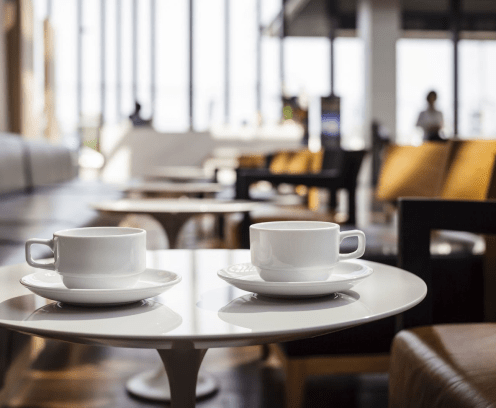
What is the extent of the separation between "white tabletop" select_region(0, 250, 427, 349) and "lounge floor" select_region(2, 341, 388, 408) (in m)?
1.17

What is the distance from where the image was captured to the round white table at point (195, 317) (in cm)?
66

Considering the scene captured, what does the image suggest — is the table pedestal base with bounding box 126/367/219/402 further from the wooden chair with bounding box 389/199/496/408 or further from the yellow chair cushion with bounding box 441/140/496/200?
the yellow chair cushion with bounding box 441/140/496/200

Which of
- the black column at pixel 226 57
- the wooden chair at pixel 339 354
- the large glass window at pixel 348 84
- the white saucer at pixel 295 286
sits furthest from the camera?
the black column at pixel 226 57

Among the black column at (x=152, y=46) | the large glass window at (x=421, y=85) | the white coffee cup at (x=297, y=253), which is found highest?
the black column at (x=152, y=46)

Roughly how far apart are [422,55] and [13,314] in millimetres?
13850

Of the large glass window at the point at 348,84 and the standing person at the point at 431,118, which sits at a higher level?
the large glass window at the point at 348,84

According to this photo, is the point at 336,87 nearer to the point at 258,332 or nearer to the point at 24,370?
the point at 24,370

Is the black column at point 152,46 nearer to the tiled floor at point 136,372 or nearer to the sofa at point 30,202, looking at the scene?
the sofa at point 30,202

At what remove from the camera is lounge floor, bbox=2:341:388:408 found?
1988 mm

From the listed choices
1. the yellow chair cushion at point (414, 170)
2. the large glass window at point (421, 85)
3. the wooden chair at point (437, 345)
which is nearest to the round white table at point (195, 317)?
the wooden chair at point (437, 345)

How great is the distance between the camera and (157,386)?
6.80 feet

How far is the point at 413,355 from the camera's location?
1.15 metres

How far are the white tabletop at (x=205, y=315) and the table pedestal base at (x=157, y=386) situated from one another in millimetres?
1174

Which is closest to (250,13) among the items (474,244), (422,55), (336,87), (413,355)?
(336,87)
